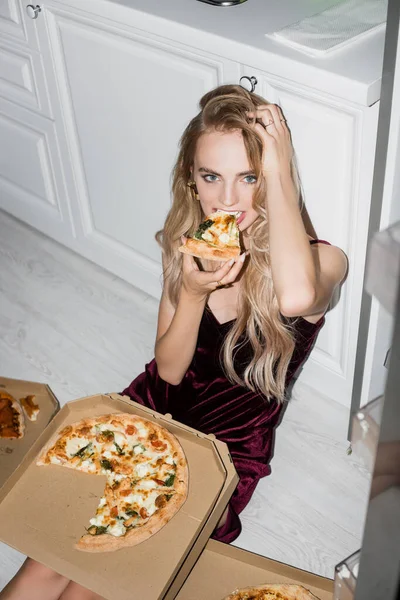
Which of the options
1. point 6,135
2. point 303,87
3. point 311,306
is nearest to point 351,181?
point 303,87

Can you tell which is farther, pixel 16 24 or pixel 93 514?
pixel 16 24

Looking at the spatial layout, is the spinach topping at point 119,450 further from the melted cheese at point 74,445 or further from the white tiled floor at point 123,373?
the white tiled floor at point 123,373

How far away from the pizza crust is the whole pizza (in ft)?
1.35

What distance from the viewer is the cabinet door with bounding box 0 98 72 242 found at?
2.69 meters

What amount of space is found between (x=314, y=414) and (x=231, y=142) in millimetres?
1107

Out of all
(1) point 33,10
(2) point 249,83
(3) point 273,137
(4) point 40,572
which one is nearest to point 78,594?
(4) point 40,572

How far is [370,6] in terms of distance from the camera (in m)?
1.84

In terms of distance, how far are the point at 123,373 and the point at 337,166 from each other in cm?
116

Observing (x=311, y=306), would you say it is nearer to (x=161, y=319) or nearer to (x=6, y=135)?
(x=161, y=319)

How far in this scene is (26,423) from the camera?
79.2 inches

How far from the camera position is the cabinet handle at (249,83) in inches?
70.8

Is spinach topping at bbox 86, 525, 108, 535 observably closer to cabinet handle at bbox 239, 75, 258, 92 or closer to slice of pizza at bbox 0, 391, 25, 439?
slice of pizza at bbox 0, 391, 25, 439

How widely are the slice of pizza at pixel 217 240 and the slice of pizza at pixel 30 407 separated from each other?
71 cm

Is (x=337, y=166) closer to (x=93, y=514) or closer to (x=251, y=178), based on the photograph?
(x=251, y=178)
